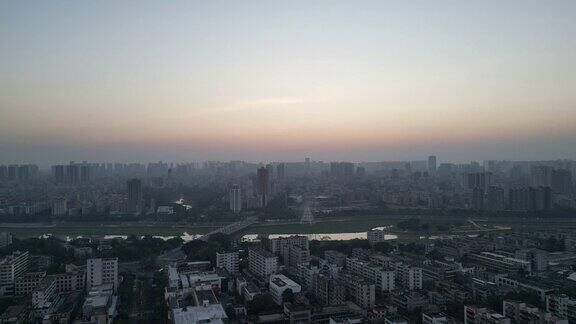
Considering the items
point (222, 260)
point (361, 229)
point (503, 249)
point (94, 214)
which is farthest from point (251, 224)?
point (503, 249)

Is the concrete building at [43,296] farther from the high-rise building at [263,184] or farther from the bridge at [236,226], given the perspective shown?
the high-rise building at [263,184]

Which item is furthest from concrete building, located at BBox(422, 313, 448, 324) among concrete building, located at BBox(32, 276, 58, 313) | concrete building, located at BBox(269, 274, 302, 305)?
concrete building, located at BBox(32, 276, 58, 313)

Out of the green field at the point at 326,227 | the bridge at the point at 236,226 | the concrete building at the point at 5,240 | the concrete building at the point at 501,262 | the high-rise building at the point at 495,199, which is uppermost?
the high-rise building at the point at 495,199

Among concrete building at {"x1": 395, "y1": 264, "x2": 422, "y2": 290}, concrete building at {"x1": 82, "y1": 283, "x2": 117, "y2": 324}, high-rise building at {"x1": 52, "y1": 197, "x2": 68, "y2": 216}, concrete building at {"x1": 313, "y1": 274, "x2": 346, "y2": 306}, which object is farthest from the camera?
high-rise building at {"x1": 52, "y1": 197, "x2": 68, "y2": 216}

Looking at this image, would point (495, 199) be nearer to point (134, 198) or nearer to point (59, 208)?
point (134, 198)

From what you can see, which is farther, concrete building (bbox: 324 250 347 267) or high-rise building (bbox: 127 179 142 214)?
high-rise building (bbox: 127 179 142 214)

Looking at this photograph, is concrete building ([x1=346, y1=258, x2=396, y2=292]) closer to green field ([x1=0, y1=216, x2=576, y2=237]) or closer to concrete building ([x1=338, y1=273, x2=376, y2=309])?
concrete building ([x1=338, y1=273, x2=376, y2=309])

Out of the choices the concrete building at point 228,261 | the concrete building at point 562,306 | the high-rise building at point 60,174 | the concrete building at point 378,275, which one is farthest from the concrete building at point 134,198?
the high-rise building at point 60,174
